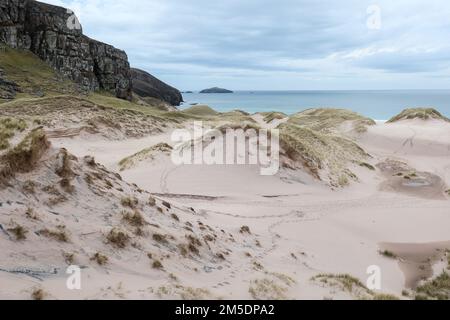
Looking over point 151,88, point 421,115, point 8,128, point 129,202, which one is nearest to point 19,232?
point 129,202

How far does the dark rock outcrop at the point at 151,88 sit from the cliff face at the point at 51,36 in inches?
1943

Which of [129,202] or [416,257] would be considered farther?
[416,257]

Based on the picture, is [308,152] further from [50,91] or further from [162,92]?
[162,92]

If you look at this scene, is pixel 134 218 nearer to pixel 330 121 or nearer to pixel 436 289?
pixel 436 289

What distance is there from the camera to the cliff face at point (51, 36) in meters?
56.6

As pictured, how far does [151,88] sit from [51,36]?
202 ft

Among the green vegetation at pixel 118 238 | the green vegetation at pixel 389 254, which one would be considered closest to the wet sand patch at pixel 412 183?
the green vegetation at pixel 389 254

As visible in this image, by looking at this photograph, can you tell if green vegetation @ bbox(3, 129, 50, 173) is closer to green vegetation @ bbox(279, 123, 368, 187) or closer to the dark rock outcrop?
green vegetation @ bbox(279, 123, 368, 187)

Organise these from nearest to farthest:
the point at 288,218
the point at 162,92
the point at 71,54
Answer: the point at 288,218
the point at 71,54
the point at 162,92

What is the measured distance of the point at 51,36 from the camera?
58812 mm

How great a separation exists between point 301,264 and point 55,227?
260 inches

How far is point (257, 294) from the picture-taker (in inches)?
292

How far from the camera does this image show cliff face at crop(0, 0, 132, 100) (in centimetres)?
5659

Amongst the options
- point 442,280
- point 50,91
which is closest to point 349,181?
point 442,280
